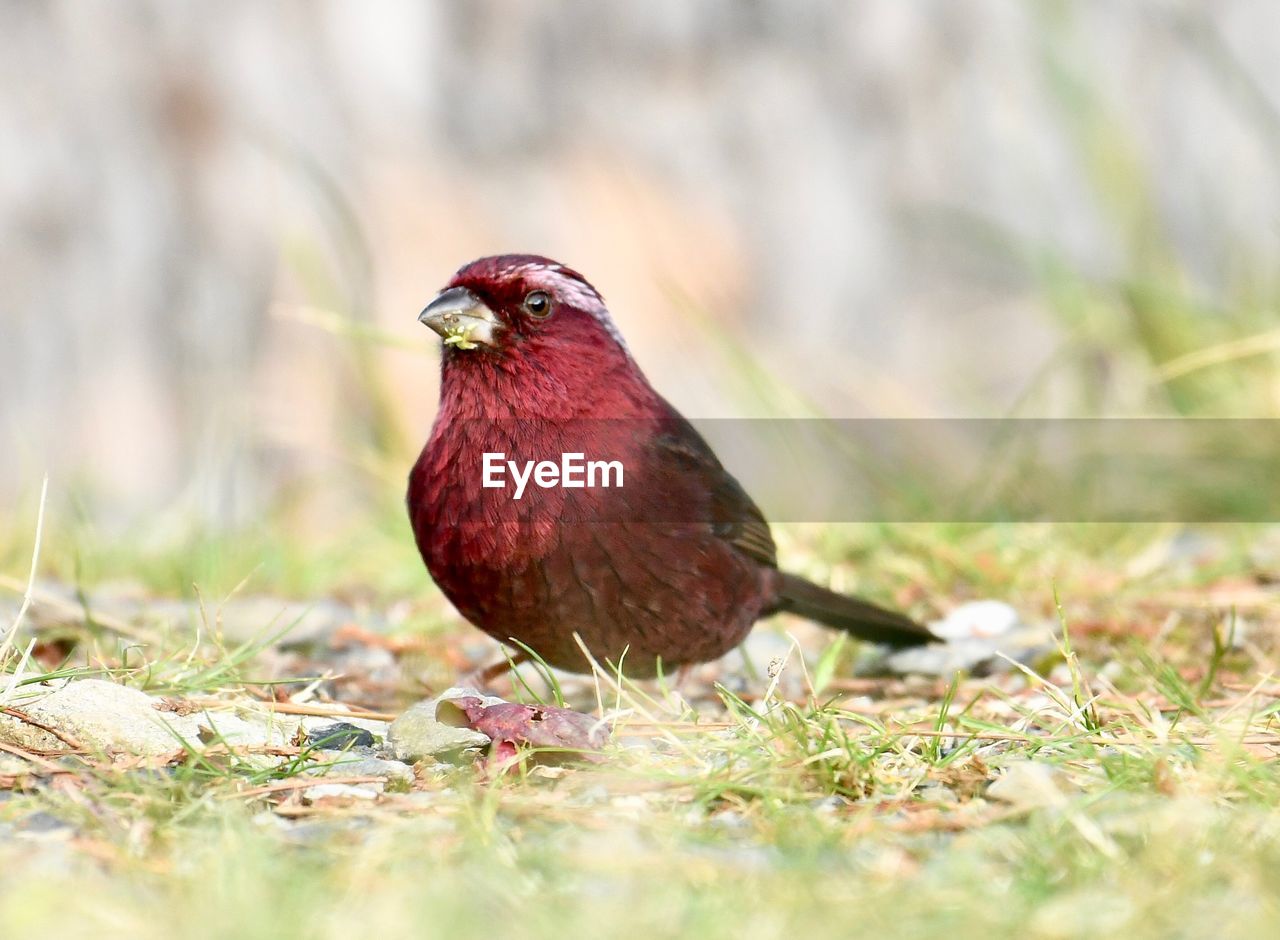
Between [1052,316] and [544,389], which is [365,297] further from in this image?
[544,389]

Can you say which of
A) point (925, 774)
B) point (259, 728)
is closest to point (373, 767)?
point (259, 728)

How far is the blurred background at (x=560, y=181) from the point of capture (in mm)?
6848

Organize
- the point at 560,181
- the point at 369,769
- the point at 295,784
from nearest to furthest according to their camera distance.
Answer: the point at 295,784
the point at 369,769
the point at 560,181

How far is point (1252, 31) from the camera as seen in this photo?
6945 mm

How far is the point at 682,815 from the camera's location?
2.18 meters

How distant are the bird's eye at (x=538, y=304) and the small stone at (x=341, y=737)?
0.89m

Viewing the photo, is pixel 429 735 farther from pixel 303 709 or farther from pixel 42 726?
pixel 42 726

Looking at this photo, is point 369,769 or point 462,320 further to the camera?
point 462,320

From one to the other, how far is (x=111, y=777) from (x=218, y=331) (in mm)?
4991

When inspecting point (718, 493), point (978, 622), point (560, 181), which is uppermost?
point (560, 181)

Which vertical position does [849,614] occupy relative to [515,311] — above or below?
below

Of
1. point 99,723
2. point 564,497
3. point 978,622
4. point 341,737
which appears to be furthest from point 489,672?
point 978,622

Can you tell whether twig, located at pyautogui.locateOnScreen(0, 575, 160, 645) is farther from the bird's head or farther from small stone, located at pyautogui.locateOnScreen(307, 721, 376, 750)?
the bird's head

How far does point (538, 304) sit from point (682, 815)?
4.12 ft
